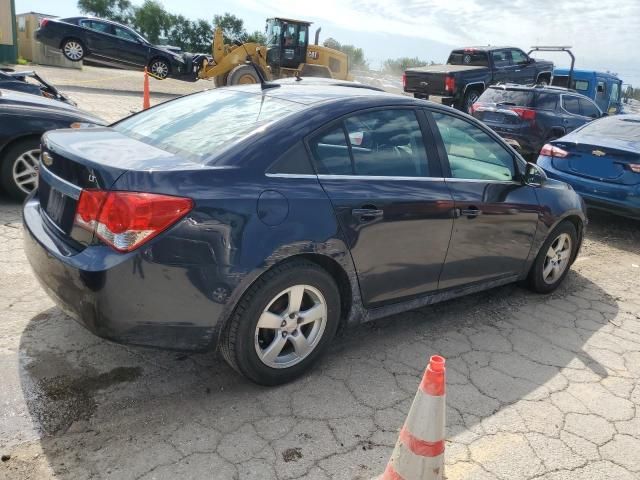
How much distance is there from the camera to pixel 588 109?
1095cm

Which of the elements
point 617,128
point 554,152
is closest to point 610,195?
point 554,152

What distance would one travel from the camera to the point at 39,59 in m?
25.2

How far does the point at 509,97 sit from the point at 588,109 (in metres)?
1.76

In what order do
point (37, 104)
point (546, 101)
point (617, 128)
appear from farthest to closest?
point (546, 101) → point (617, 128) → point (37, 104)

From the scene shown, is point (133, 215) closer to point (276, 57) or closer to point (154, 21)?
point (276, 57)

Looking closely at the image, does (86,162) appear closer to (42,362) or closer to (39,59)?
(42,362)

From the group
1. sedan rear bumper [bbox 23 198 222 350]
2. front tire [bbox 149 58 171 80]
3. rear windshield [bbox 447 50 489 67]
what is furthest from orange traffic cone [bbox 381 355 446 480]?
front tire [bbox 149 58 171 80]

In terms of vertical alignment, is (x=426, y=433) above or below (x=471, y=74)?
below

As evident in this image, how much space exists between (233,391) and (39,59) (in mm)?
27093

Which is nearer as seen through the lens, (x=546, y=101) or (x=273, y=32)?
(x=546, y=101)

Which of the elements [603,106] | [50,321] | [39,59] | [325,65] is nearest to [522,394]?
[50,321]

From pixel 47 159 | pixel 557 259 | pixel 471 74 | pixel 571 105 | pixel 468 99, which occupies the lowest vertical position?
pixel 557 259

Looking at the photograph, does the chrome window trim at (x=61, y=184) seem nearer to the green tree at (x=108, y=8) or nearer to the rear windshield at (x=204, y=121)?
the rear windshield at (x=204, y=121)

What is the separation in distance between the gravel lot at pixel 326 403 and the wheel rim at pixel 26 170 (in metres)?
1.44
